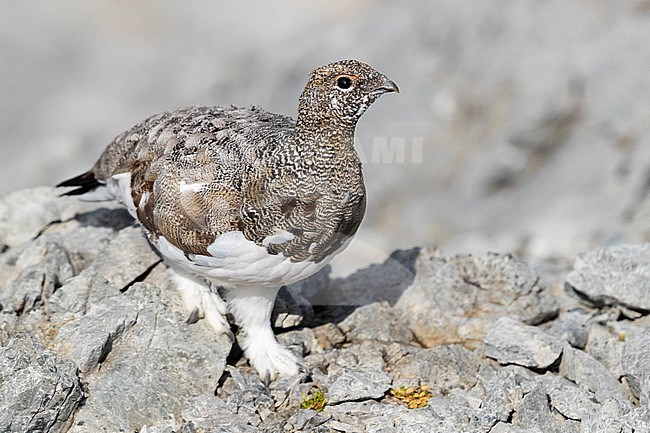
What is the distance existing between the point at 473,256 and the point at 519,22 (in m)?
5.64

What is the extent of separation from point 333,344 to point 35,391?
199 centimetres

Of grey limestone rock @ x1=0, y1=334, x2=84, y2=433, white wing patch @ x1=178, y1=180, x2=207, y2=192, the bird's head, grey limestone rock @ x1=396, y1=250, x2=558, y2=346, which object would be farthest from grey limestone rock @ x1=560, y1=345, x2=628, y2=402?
grey limestone rock @ x1=0, y1=334, x2=84, y2=433

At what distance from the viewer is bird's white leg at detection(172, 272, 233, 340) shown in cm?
568

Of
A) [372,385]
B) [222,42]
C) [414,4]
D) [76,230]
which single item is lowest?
[372,385]

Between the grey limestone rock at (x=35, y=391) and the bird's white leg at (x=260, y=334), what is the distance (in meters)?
1.09

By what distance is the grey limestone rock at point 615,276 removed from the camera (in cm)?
624

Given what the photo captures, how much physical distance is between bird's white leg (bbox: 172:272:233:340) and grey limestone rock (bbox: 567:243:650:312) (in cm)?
251

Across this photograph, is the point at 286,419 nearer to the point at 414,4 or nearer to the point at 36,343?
the point at 36,343

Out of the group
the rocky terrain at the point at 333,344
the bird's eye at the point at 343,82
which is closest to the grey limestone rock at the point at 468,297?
the rocky terrain at the point at 333,344

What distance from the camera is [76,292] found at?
19.1 ft

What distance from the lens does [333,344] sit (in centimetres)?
604

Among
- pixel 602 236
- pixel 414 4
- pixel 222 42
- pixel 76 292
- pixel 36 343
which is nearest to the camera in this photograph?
pixel 36 343

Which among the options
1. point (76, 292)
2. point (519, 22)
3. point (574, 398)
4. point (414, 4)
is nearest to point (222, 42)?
point (414, 4)

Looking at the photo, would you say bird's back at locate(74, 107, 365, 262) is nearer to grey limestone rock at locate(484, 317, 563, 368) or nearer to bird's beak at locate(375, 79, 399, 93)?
bird's beak at locate(375, 79, 399, 93)
